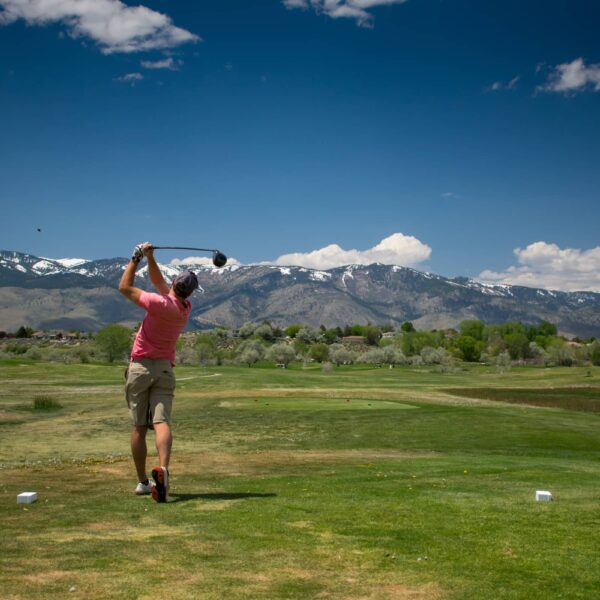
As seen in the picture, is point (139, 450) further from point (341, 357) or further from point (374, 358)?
point (341, 357)

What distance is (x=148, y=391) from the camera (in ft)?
35.6

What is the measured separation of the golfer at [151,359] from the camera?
1062cm

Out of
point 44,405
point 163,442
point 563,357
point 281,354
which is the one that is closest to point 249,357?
point 281,354

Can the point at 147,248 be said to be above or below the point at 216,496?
above

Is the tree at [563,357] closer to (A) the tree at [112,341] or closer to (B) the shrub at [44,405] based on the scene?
(A) the tree at [112,341]

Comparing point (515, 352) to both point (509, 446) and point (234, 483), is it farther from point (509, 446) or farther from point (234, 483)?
point (234, 483)

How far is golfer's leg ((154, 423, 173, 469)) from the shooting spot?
1034cm

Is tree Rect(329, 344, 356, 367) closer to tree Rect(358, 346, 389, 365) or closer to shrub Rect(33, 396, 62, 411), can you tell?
tree Rect(358, 346, 389, 365)

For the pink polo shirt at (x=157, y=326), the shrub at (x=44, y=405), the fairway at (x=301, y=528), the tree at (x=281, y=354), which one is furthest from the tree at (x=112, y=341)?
the pink polo shirt at (x=157, y=326)

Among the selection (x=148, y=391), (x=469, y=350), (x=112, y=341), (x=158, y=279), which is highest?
(x=158, y=279)

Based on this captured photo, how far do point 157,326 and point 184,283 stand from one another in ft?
2.56

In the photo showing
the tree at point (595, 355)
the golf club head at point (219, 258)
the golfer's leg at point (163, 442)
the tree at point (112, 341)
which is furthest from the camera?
the tree at point (595, 355)

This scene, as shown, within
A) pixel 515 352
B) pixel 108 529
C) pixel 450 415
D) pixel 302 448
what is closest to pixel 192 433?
pixel 302 448

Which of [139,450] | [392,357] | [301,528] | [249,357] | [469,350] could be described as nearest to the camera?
[301,528]
